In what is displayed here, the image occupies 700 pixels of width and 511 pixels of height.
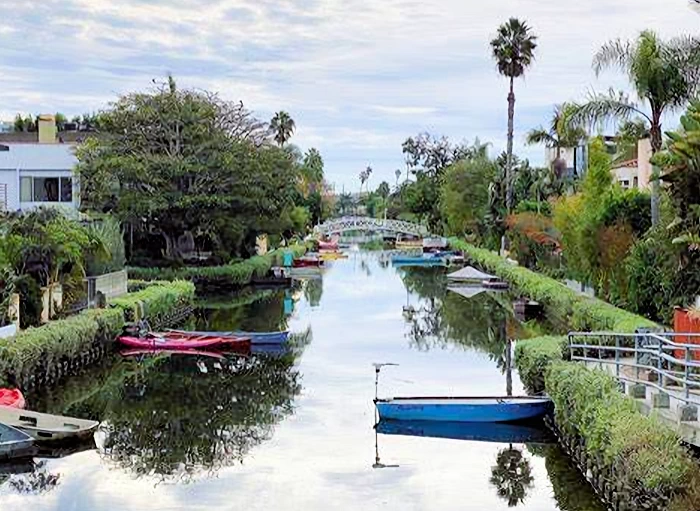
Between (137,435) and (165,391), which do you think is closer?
(137,435)

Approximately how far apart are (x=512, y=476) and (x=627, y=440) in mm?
5720

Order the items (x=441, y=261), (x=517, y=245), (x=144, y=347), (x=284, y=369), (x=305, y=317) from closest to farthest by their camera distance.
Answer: (x=284, y=369), (x=144, y=347), (x=305, y=317), (x=517, y=245), (x=441, y=261)

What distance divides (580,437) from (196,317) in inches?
1273

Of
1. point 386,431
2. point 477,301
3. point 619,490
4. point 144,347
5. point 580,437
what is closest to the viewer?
point 619,490

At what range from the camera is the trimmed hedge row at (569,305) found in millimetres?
33719

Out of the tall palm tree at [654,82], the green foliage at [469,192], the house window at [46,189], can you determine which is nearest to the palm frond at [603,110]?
the tall palm tree at [654,82]

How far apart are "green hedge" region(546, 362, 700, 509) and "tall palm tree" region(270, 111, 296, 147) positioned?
4260 inches

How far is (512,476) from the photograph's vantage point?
22.6m

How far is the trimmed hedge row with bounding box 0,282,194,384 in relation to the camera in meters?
29.6

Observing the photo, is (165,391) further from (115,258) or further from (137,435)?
(115,258)

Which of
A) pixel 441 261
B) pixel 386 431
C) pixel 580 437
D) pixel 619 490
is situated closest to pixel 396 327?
pixel 386 431

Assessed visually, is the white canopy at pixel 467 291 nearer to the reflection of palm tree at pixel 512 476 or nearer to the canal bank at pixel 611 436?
the canal bank at pixel 611 436

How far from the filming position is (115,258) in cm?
4978

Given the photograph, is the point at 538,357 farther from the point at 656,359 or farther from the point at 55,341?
the point at 55,341
